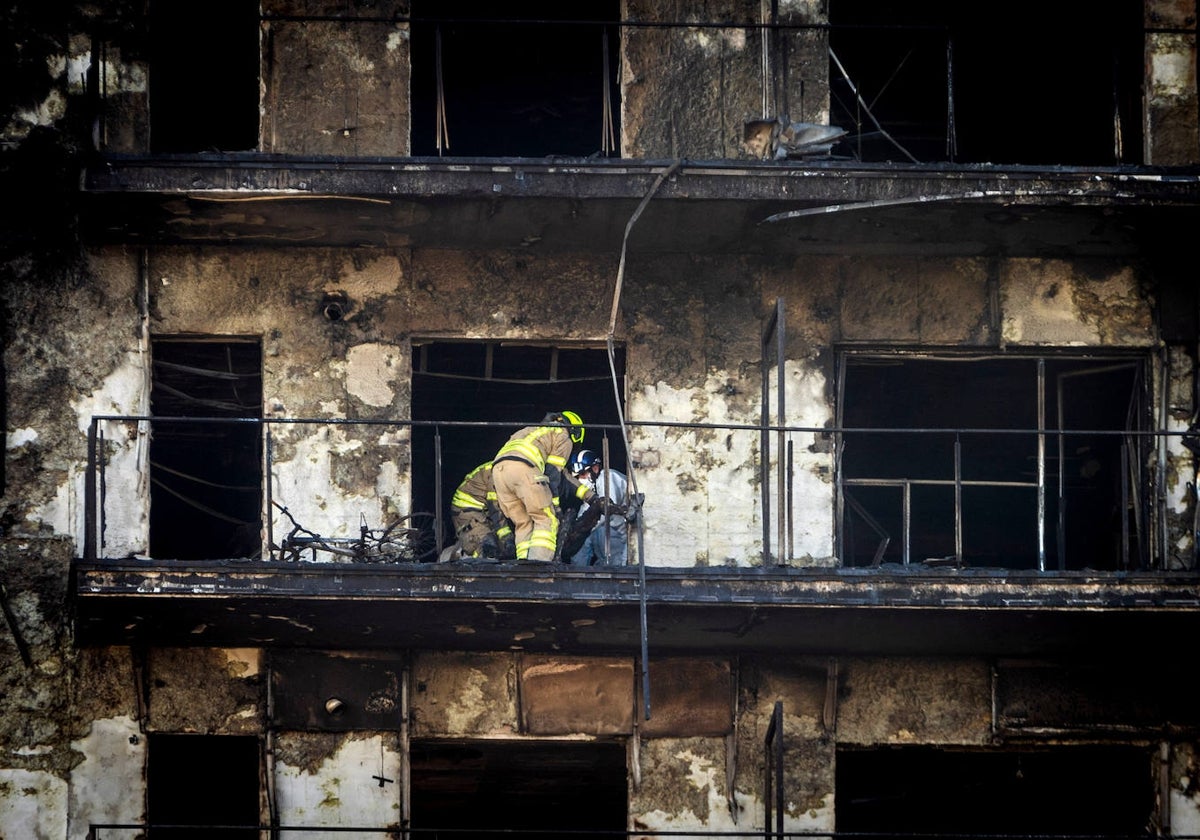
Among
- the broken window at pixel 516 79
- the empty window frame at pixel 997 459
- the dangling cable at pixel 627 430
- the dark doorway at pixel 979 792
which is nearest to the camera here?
the dangling cable at pixel 627 430

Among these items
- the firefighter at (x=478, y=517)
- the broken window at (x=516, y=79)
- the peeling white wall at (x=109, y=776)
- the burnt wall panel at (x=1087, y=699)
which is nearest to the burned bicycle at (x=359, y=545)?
the firefighter at (x=478, y=517)

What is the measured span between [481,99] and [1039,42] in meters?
4.66

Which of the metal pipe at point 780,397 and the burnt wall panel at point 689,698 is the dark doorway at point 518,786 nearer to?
the burnt wall panel at point 689,698

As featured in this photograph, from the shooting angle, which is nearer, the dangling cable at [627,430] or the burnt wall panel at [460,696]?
the dangling cable at [627,430]

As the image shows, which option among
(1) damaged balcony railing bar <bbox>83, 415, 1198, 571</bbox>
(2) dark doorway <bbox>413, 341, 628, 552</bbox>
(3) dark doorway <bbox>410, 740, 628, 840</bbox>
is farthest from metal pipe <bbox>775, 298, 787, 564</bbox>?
(3) dark doorway <bbox>410, 740, 628, 840</bbox>

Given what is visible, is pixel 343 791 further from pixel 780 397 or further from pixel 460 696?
pixel 780 397

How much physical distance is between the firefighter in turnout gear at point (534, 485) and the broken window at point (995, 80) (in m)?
3.14

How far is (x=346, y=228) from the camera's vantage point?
10.4 meters

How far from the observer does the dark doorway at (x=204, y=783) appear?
34.7 ft

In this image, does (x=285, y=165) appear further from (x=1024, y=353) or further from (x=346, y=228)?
(x=1024, y=353)

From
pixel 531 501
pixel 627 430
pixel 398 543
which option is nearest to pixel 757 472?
pixel 627 430

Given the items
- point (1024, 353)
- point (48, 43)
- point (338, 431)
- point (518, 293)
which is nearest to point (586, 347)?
point (518, 293)

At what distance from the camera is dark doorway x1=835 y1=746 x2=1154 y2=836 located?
10875 mm

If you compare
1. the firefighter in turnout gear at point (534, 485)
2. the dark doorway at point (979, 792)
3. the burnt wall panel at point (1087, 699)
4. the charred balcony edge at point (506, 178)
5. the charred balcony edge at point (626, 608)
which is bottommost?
the dark doorway at point (979, 792)
